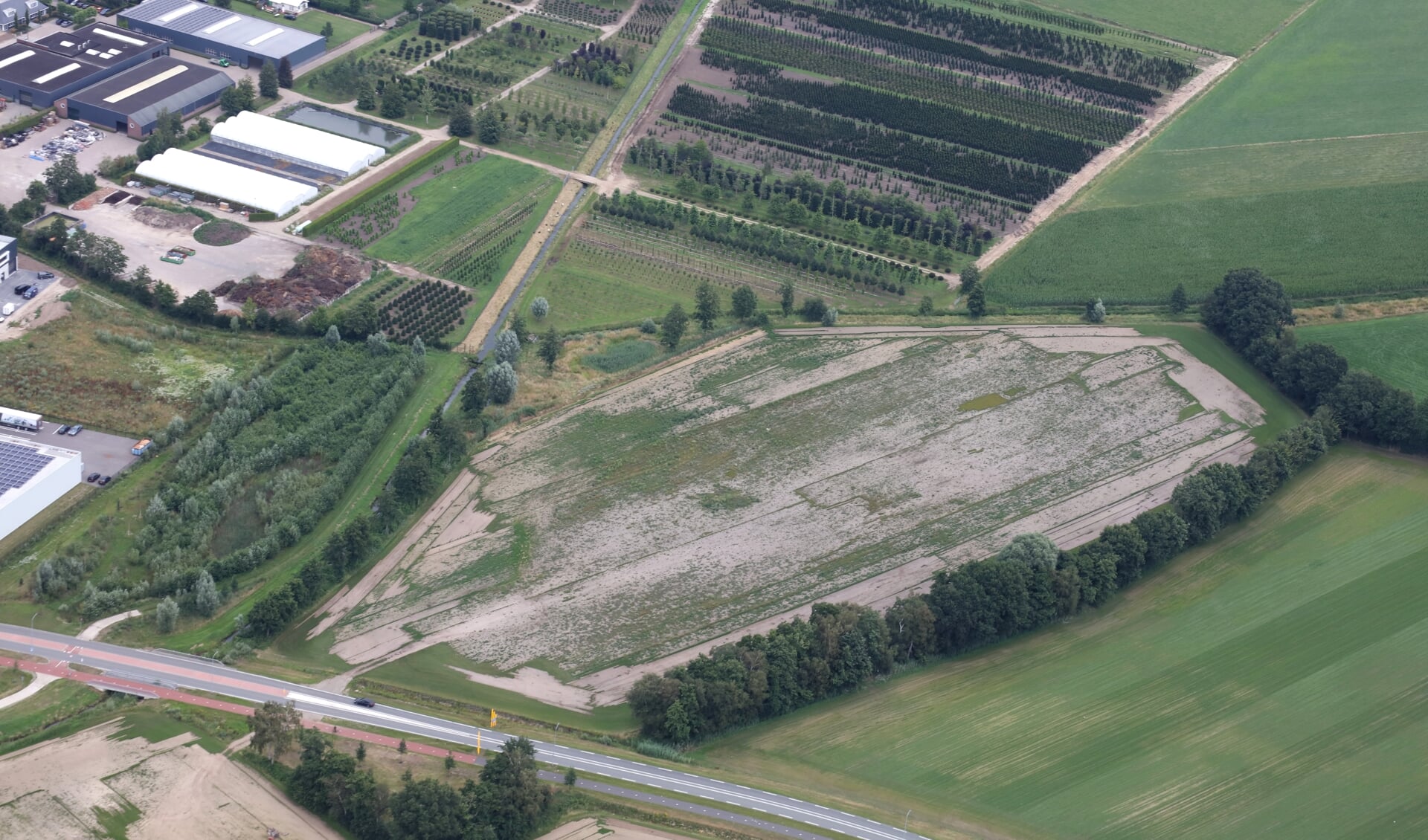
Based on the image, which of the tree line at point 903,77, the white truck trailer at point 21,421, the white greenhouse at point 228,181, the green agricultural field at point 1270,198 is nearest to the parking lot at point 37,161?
the white greenhouse at point 228,181

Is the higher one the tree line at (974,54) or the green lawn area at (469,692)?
the tree line at (974,54)

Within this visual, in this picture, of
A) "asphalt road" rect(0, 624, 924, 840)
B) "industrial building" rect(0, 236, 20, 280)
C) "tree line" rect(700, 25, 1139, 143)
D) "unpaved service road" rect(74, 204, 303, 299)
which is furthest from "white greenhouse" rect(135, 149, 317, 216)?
"asphalt road" rect(0, 624, 924, 840)

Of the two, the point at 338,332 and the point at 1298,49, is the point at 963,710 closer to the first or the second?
the point at 338,332

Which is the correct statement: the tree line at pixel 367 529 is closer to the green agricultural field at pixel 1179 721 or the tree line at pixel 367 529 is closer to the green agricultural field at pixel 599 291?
the green agricultural field at pixel 599 291

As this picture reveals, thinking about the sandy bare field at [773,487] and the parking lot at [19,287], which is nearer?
the sandy bare field at [773,487]

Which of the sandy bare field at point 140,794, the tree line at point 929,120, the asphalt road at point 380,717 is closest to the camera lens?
the sandy bare field at point 140,794

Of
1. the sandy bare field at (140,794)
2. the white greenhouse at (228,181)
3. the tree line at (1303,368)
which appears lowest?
the sandy bare field at (140,794)

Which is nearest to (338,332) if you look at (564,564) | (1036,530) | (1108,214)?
(564,564)

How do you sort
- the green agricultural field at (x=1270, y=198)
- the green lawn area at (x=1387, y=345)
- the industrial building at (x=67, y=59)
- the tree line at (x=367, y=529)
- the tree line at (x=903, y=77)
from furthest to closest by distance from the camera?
the tree line at (x=903, y=77), the industrial building at (x=67, y=59), the green agricultural field at (x=1270, y=198), the green lawn area at (x=1387, y=345), the tree line at (x=367, y=529)

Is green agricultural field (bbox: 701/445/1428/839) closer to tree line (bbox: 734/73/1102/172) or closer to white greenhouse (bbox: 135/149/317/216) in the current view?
tree line (bbox: 734/73/1102/172)
